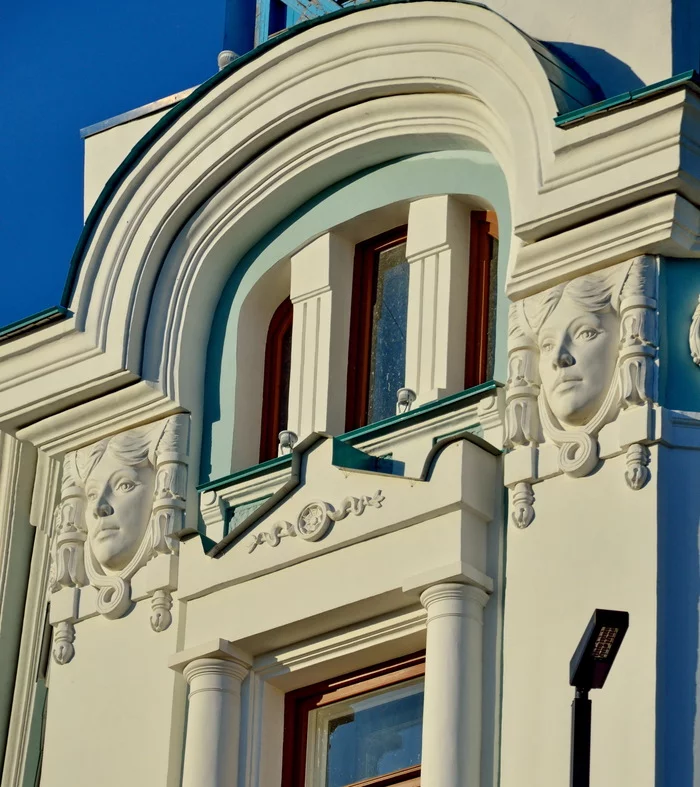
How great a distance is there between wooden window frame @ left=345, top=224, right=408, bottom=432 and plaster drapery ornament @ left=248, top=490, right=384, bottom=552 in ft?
2.67

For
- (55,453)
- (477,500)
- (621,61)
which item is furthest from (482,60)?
(55,453)

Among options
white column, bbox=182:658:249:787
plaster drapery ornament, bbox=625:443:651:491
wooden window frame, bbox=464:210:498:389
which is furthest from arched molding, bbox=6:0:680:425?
plaster drapery ornament, bbox=625:443:651:491

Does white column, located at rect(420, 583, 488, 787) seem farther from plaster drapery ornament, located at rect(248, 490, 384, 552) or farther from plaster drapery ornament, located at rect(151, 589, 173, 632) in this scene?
plaster drapery ornament, located at rect(151, 589, 173, 632)

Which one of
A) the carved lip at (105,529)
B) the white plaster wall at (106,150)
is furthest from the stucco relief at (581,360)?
the white plaster wall at (106,150)

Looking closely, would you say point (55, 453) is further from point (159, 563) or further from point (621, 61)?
point (621, 61)

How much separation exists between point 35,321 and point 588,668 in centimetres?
539

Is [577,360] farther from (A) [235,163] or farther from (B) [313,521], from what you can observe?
(A) [235,163]

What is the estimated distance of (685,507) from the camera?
41.0 ft

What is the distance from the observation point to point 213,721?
1352 centimetres

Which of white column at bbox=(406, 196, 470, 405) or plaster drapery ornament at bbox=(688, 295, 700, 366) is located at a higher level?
white column at bbox=(406, 196, 470, 405)

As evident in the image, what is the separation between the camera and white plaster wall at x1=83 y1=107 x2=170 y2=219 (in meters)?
15.6

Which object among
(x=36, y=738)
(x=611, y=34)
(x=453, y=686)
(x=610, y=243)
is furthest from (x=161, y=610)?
(x=611, y=34)

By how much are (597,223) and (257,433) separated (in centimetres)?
247

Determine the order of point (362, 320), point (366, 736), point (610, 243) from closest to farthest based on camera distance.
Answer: point (610, 243)
point (366, 736)
point (362, 320)
